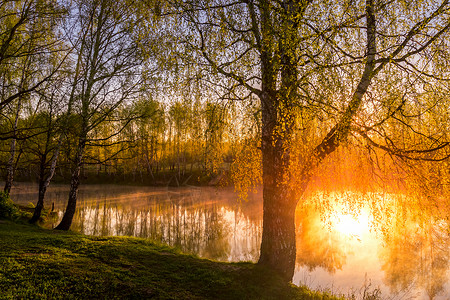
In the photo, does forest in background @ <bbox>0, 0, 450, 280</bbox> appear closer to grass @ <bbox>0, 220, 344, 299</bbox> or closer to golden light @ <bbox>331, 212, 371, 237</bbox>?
grass @ <bbox>0, 220, 344, 299</bbox>

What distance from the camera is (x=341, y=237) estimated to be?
13.9 metres

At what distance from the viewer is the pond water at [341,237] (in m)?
6.85

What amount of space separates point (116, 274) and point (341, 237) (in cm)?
1212

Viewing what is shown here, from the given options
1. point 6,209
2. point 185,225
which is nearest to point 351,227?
point 185,225

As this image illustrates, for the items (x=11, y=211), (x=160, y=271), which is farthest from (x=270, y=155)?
(x=11, y=211)

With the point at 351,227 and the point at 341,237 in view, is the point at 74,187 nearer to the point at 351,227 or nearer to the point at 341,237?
the point at 341,237

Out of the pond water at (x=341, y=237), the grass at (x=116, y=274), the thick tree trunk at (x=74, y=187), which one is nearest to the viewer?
the grass at (x=116, y=274)

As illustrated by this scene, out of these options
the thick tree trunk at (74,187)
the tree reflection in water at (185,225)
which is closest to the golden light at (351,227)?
the tree reflection in water at (185,225)

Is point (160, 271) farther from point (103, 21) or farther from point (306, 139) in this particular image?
point (103, 21)

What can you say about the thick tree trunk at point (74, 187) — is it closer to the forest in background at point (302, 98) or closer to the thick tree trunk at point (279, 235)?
the forest in background at point (302, 98)

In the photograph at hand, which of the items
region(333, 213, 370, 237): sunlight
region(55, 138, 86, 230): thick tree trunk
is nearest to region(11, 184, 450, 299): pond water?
region(333, 213, 370, 237): sunlight

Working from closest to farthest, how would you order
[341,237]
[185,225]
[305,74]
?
[305,74] < [341,237] < [185,225]

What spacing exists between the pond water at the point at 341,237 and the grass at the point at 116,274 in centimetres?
234

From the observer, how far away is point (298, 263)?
1041 centimetres
